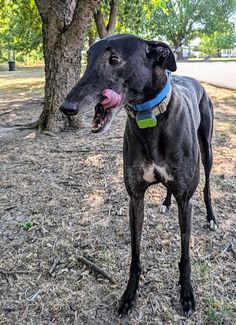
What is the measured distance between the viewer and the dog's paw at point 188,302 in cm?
223

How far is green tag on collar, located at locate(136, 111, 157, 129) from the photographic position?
200cm

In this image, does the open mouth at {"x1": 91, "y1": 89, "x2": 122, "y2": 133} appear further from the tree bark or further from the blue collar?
the tree bark

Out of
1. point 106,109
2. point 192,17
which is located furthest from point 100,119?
point 192,17

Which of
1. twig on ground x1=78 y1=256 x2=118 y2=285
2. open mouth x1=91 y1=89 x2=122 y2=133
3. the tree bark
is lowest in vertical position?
twig on ground x1=78 y1=256 x2=118 y2=285

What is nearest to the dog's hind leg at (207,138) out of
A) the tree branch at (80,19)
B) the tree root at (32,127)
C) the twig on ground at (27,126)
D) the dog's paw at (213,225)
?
the dog's paw at (213,225)

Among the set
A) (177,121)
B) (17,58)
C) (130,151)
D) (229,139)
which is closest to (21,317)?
(130,151)

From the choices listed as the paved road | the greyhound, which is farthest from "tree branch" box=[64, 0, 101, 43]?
the paved road

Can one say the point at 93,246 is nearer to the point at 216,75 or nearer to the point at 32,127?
the point at 32,127

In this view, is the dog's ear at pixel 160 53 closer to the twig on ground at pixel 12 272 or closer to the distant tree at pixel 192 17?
the twig on ground at pixel 12 272

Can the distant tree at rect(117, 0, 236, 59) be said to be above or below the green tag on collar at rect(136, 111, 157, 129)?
above

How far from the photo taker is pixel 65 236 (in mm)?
3100

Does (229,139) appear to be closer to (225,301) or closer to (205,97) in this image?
(205,97)

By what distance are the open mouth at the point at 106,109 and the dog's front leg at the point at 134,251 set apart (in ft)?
2.24

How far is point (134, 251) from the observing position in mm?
2391
